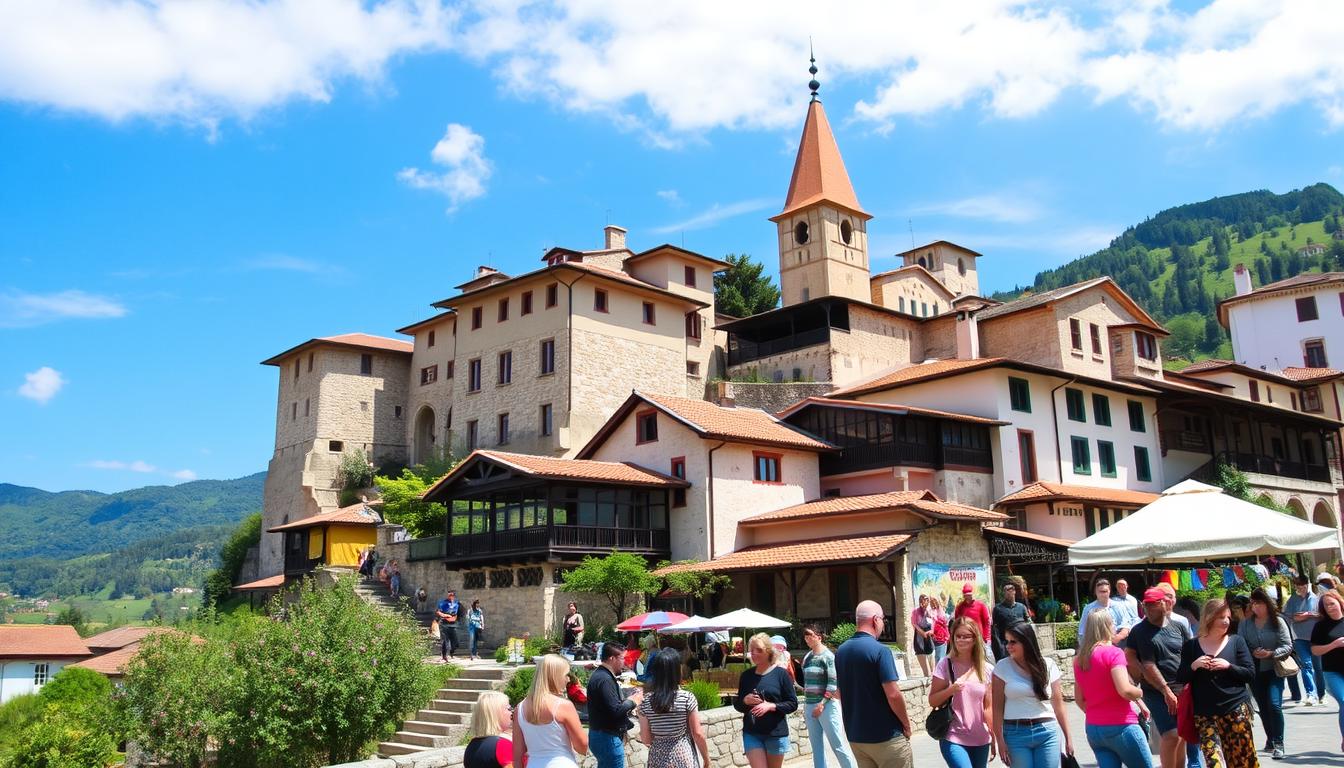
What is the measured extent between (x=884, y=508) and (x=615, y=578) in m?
6.93

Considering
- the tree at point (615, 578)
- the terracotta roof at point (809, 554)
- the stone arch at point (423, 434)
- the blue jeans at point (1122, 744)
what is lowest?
the blue jeans at point (1122, 744)

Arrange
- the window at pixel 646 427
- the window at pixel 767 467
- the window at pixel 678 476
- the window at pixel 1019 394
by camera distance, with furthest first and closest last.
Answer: the window at pixel 1019 394
the window at pixel 646 427
the window at pixel 767 467
the window at pixel 678 476

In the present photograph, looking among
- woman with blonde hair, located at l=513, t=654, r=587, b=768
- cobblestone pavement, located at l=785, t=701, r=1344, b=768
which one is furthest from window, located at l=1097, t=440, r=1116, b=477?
woman with blonde hair, located at l=513, t=654, r=587, b=768

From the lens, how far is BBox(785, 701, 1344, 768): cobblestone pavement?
9.96 m

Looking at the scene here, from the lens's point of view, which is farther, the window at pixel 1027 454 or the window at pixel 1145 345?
the window at pixel 1145 345

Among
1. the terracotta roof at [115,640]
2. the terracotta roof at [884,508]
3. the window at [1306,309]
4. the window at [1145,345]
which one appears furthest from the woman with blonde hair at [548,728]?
the window at [1306,309]

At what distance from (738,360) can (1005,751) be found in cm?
4363

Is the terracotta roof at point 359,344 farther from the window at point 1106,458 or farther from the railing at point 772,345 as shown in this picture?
the window at point 1106,458

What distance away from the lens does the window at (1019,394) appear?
3497cm

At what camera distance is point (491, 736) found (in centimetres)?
715

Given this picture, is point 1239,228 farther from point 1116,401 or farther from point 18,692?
point 18,692

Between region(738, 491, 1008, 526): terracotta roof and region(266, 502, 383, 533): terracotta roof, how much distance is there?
55.9ft

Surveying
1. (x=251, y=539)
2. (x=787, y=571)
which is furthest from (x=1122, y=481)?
(x=251, y=539)

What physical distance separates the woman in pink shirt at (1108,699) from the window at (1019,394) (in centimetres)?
2870
